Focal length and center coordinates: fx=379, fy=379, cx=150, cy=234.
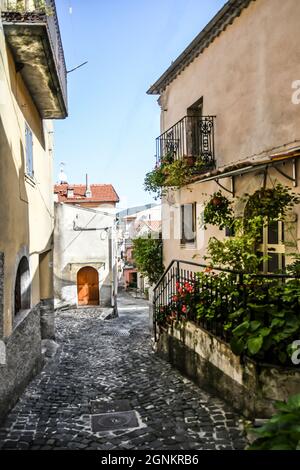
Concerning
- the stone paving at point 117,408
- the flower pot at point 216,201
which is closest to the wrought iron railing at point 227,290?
the stone paving at point 117,408

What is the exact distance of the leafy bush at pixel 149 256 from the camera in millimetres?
13930

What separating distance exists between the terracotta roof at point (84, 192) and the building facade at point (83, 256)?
1323 centimetres

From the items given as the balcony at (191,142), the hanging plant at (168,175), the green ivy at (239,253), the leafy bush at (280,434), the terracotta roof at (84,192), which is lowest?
the leafy bush at (280,434)

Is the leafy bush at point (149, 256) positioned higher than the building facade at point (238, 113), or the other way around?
the building facade at point (238, 113)

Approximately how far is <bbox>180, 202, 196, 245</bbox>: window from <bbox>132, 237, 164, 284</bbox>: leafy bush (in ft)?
6.24

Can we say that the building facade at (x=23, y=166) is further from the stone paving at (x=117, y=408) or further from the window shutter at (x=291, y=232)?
the window shutter at (x=291, y=232)

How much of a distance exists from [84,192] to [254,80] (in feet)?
96.7

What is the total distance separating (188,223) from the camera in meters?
12.2

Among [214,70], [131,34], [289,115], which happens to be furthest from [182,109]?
[289,115]

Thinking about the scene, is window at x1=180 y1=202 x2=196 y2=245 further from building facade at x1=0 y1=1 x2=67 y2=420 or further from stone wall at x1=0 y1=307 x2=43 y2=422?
stone wall at x1=0 y1=307 x2=43 y2=422

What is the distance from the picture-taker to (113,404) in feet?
19.9

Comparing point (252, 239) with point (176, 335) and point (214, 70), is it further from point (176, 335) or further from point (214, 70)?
point (214, 70)

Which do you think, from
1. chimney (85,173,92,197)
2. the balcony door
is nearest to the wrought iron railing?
the balcony door

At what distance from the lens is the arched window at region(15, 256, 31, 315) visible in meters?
8.22
